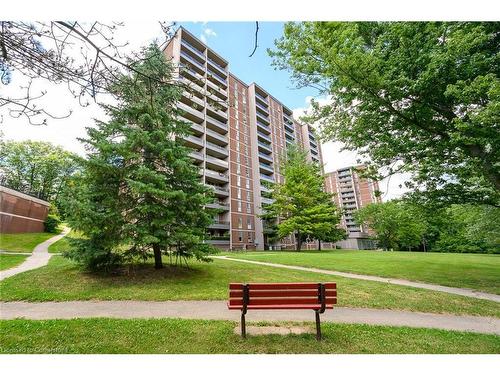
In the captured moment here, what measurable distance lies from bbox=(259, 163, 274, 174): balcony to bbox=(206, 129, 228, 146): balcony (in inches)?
342

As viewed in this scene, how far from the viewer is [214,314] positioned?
5539mm

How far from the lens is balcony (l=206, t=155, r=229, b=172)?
3712 cm

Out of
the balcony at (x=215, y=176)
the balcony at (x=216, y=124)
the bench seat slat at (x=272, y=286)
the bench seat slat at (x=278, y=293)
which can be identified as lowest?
the bench seat slat at (x=278, y=293)

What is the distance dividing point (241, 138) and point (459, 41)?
38.5 m

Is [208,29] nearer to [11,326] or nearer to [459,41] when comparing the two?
[11,326]

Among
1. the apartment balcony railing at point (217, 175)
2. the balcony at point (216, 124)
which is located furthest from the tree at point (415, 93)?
the balcony at point (216, 124)

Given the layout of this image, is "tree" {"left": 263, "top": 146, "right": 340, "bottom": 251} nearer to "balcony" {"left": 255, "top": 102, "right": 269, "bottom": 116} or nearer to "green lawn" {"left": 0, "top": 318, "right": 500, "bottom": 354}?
"balcony" {"left": 255, "top": 102, "right": 269, "bottom": 116}

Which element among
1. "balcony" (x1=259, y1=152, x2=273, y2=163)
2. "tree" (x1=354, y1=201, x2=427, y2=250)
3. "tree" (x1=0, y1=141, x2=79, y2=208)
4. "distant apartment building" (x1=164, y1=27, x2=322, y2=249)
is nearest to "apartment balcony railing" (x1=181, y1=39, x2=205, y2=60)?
"distant apartment building" (x1=164, y1=27, x2=322, y2=249)

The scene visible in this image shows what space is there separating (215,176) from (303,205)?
41.8 feet

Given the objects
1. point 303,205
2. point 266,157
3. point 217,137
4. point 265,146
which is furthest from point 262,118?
point 303,205

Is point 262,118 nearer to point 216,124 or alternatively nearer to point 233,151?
point 233,151

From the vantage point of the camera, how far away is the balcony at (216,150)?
3778 centimetres

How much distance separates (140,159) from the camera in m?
9.58

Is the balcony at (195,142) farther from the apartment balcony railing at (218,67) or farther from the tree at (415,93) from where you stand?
the tree at (415,93)
